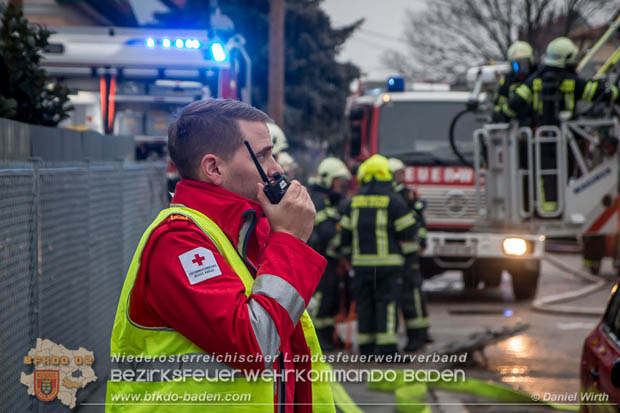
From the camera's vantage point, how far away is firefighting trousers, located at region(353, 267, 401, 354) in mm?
8297

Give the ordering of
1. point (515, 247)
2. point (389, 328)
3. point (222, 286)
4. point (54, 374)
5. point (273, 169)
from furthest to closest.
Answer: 1. point (515, 247)
2. point (389, 328)
3. point (54, 374)
4. point (273, 169)
5. point (222, 286)

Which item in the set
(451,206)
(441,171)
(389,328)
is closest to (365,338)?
(389,328)

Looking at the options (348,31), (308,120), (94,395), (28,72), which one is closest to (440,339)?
(94,395)

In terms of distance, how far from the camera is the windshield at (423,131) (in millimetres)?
12805

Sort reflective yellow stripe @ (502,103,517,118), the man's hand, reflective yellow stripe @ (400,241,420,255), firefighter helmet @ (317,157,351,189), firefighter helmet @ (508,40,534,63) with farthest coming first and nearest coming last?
firefighter helmet @ (508,40,534,63) → reflective yellow stripe @ (502,103,517,118) → firefighter helmet @ (317,157,351,189) → reflective yellow stripe @ (400,241,420,255) → the man's hand

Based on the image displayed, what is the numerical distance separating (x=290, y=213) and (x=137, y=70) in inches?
321

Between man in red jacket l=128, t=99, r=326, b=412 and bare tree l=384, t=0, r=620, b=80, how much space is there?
28.3 meters

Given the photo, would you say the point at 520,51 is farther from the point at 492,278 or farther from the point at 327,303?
the point at 492,278

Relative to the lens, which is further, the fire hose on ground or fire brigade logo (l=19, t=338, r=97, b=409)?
the fire hose on ground

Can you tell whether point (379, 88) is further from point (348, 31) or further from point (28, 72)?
point (348, 31)

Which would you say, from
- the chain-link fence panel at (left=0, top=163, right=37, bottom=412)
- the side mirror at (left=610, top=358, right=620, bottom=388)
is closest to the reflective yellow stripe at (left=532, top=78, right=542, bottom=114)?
the side mirror at (left=610, top=358, right=620, bottom=388)

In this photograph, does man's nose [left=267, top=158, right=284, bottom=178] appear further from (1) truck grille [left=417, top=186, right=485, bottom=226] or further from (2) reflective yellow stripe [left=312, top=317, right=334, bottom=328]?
(1) truck grille [left=417, top=186, right=485, bottom=226]

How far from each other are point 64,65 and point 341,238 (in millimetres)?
3765

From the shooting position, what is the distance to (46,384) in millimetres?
4375
